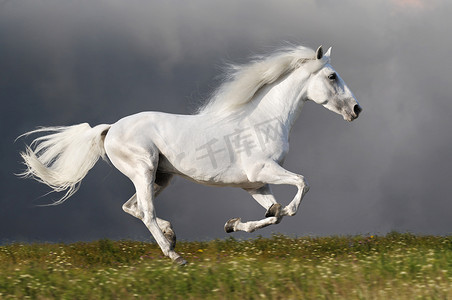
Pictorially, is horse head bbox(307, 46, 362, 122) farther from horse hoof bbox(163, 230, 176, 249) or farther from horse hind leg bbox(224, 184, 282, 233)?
horse hoof bbox(163, 230, 176, 249)

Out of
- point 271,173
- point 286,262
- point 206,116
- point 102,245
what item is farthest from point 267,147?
point 102,245

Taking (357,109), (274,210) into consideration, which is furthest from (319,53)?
(274,210)

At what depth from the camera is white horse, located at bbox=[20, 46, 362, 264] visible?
296 inches

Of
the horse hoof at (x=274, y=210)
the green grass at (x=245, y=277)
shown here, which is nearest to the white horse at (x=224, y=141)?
the horse hoof at (x=274, y=210)

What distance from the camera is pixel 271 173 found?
740cm

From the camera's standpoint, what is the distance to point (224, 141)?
7.57m

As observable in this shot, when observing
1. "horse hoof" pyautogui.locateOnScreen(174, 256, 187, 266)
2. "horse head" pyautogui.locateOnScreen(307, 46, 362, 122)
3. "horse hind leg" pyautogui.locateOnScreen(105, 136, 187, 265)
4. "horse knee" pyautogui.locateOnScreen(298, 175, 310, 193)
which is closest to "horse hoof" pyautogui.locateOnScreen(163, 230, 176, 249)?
"horse hind leg" pyautogui.locateOnScreen(105, 136, 187, 265)

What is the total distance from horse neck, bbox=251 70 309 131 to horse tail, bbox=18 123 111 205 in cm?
221

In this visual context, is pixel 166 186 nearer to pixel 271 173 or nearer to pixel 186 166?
pixel 186 166

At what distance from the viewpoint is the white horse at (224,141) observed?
7.52 meters

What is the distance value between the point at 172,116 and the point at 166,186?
1088 mm

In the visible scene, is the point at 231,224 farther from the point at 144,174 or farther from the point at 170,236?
the point at 144,174

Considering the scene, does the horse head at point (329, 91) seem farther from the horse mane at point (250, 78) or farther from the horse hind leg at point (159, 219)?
the horse hind leg at point (159, 219)

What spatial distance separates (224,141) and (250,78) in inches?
38.2
